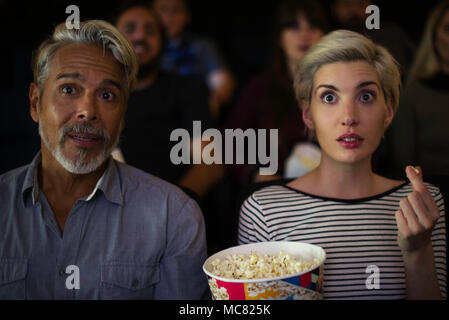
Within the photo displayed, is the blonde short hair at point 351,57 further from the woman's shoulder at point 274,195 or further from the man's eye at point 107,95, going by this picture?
the man's eye at point 107,95

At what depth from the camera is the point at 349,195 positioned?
5.01 ft

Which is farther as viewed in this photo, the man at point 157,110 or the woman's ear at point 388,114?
the man at point 157,110

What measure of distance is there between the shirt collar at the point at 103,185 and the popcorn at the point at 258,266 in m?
0.41

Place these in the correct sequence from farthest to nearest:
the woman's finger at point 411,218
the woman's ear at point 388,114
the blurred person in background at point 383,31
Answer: the blurred person in background at point 383,31, the woman's ear at point 388,114, the woman's finger at point 411,218

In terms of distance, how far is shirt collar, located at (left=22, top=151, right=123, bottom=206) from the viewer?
4.63ft

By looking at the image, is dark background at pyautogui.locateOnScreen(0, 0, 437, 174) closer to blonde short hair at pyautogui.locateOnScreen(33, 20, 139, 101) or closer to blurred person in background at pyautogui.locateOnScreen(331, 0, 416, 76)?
blurred person in background at pyautogui.locateOnScreen(331, 0, 416, 76)

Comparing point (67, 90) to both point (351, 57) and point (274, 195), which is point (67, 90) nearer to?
point (274, 195)

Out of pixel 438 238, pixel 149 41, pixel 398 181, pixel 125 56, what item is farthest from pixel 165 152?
pixel 438 238

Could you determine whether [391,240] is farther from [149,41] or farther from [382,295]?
[149,41]

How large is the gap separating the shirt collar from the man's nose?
0.58 feet

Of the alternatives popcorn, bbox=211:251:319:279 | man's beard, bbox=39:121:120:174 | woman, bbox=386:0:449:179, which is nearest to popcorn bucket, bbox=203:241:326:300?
popcorn, bbox=211:251:319:279

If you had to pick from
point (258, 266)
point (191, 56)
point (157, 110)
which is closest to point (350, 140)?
point (258, 266)

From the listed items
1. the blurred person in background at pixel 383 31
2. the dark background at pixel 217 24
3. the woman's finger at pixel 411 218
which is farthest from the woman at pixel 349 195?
the dark background at pixel 217 24

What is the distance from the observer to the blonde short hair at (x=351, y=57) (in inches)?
59.1
